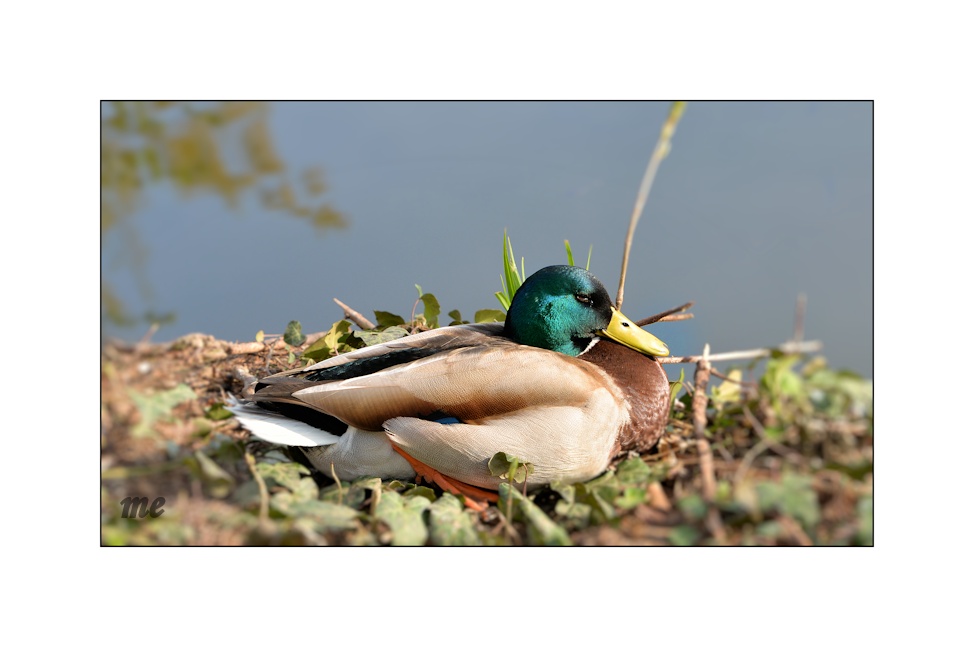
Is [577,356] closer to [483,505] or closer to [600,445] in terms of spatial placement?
[600,445]

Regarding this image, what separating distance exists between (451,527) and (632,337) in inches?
44.0

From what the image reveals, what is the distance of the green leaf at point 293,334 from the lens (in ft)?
14.3

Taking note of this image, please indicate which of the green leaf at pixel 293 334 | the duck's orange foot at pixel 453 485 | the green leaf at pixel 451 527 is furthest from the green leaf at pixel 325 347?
the green leaf at pixel 451 527

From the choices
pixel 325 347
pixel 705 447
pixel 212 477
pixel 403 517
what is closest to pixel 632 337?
pixel 705 447

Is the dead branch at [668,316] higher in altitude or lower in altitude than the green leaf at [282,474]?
higher

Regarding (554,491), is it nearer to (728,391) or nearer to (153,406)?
(728,391)

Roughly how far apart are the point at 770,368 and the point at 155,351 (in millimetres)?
2467

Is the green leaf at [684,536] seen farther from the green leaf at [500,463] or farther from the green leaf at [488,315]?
the green leaf at [488,315]

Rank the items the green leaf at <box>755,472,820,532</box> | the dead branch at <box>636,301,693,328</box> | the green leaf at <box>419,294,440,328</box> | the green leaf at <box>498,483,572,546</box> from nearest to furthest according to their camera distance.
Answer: the green leaf at <box>755,472,820,532</box>
the green leaf at <box>498,483,572,546</box>
the dead branch at <box>636,301,693,328</box>
the green leaf at <box>419,294,440,328</box>

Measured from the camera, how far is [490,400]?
10.7ft

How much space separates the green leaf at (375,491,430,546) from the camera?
310cm

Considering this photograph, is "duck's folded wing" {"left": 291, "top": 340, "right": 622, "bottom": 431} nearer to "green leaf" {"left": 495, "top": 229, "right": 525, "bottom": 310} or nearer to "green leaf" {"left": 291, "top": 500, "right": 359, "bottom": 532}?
"green leaf" {"left": 291, "top": 500, "right": 359, "bottom": 532}

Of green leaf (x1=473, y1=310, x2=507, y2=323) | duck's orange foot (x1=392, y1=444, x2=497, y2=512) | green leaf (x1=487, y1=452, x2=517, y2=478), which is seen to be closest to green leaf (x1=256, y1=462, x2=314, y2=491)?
duck's orange foot (x1=392, y1=444, x2=497, y2=512)

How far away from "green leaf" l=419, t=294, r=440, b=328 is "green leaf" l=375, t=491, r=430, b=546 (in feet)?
4.68
